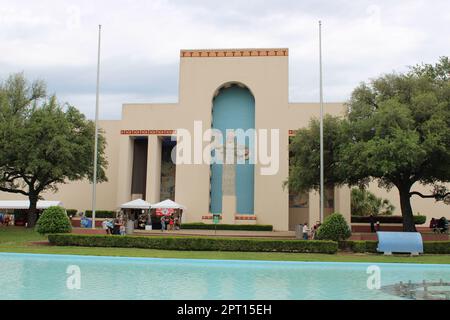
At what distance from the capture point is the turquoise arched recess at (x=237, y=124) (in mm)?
40719

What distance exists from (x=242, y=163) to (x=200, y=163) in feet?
11.0

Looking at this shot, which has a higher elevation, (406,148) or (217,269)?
(406,148)

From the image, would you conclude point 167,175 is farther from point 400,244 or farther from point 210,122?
point 400,244

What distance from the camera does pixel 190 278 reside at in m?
15.2

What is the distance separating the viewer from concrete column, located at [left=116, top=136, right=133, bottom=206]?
1626 inches

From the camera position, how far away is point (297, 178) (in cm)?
2878

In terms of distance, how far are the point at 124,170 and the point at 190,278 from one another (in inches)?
1092

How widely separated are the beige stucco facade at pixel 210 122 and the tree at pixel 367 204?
108 inches

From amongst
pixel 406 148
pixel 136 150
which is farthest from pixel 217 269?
pixel 136 150

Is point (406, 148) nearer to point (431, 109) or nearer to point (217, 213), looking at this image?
point (431, 109)

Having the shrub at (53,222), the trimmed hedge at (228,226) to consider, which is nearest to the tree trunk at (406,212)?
the trimmed hedge at (228,226)

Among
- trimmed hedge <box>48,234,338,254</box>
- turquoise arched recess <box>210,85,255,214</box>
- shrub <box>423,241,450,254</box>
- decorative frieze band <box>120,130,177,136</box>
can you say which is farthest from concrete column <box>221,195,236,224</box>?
shrub <box>423,241,450,254</box>

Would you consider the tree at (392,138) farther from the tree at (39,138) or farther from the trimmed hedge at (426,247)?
the tree at (39,138)

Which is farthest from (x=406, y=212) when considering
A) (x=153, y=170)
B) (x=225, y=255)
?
(x=153, y=170)
